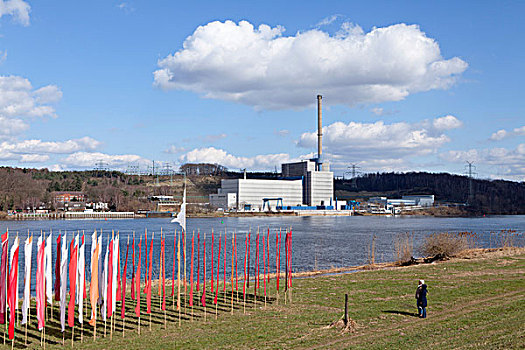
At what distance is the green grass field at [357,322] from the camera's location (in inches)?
837

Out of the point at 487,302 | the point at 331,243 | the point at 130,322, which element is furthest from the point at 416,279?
the point at 331,243

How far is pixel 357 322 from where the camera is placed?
24594 millimetres

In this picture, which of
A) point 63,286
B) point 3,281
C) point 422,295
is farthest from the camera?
point 422,295

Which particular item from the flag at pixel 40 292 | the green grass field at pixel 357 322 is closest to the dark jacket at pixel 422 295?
the green grass field at pixel 357 322

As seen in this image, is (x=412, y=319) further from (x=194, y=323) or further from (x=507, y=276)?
(x=507, y=276)

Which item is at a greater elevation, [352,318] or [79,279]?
[79,279]

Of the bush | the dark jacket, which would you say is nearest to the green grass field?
the dark jacket

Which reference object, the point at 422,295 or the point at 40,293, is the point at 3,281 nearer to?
the point at 40,293

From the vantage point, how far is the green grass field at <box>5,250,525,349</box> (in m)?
21.3

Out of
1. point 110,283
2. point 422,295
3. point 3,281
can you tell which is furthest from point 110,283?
point 422,295

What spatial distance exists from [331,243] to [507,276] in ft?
163

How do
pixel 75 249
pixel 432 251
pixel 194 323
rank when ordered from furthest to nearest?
pixel 432 251 < pixel 194 323 < pixel 75 249

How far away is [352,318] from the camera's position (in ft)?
83.3

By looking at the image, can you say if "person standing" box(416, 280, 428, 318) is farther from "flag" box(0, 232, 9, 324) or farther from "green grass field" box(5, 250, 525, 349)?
"flag" box(0, 232, 9, 324)
